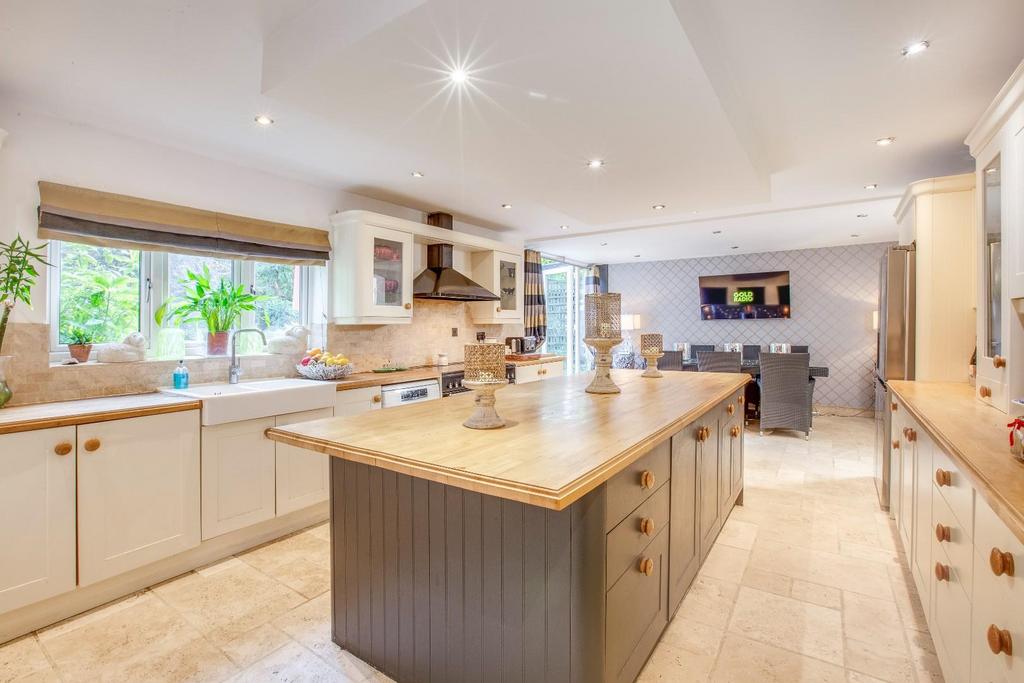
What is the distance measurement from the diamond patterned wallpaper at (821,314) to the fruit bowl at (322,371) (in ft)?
19.1

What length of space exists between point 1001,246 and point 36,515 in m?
3.94

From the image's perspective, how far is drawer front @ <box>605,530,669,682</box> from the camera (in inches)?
53.9

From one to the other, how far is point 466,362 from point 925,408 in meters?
1.91

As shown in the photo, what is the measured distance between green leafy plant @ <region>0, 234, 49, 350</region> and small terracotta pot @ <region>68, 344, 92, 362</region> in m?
0.28

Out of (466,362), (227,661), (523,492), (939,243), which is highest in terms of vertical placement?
(939,243)

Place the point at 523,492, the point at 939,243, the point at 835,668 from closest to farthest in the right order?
the point at 523,492
the point at 835,668
the point at 939,243

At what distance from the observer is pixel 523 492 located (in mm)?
1021

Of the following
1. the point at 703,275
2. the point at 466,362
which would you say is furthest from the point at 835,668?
the point at 703,275

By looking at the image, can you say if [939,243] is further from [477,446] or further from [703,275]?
[703,275]

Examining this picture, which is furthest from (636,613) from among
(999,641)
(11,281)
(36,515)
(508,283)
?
(508,283)

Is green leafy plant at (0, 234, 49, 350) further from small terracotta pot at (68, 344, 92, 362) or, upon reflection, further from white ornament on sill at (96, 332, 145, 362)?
white ornament on sill at (96, 332, 145, 362)

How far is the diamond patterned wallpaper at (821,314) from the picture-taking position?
647 centimetres

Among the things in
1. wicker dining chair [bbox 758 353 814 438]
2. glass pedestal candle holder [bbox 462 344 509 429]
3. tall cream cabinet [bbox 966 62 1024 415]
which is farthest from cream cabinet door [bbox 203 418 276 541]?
wicker dining chair [bbox 758 353 814 438]

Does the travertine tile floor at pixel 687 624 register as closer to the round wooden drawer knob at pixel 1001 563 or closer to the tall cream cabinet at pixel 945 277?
the round wooden drawer knob at pixel 1001 563
